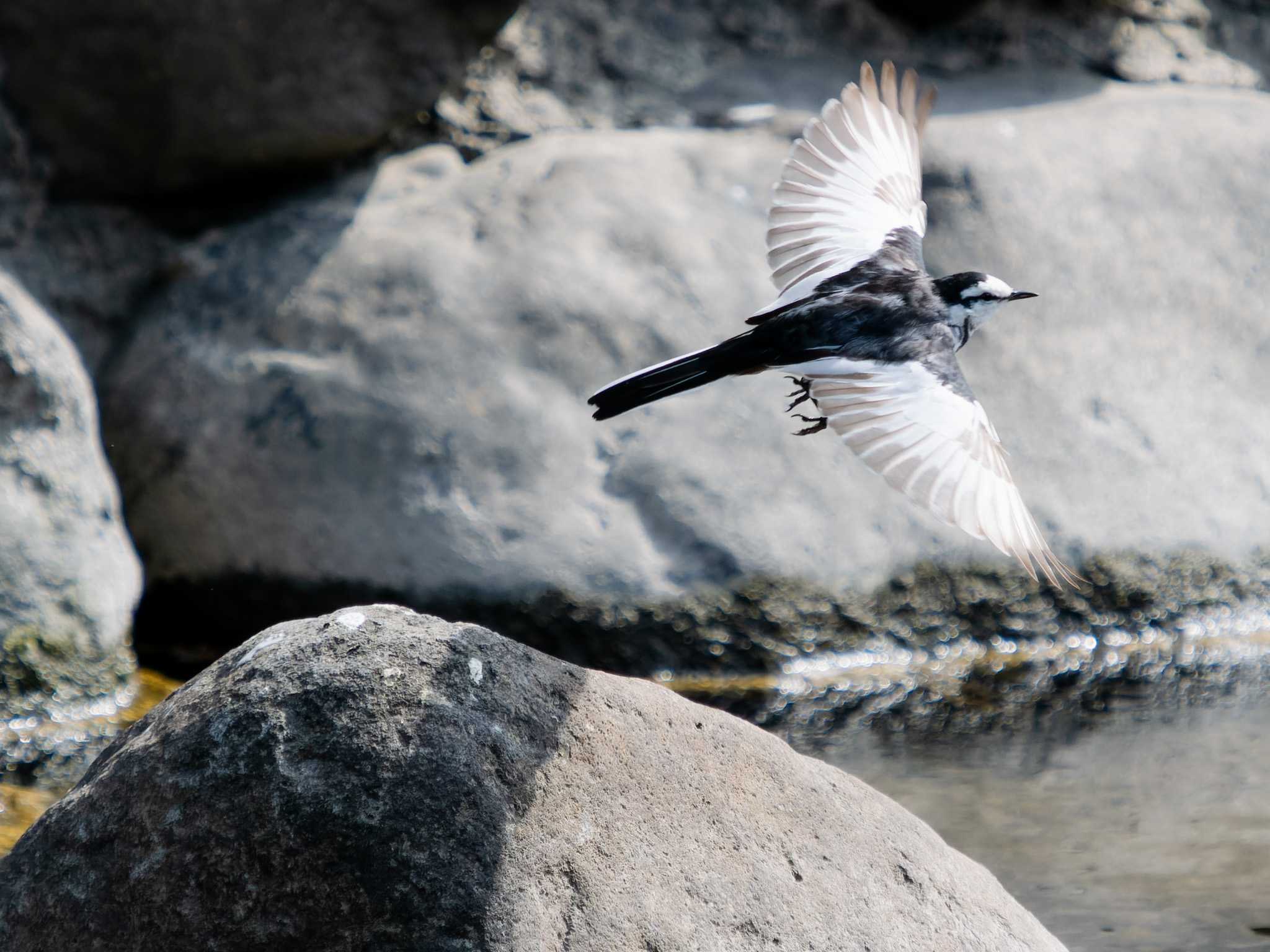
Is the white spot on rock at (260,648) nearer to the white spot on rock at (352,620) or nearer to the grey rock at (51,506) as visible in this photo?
the white spot on rock at (352,620)

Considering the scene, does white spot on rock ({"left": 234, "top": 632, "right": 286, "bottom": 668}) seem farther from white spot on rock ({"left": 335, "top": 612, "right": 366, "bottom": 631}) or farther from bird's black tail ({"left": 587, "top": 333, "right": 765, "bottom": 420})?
bird's black tail ({"left": 587, "top": 333, "right": 765, "bottom": 420})

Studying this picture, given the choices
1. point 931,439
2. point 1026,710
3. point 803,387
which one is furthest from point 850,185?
point 1026,710

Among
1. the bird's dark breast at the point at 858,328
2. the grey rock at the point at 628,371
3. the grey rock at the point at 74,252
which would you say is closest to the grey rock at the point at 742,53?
the grey rock at the point at 628,371

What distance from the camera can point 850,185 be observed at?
14.6 feet

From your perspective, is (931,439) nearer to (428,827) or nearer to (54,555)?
(428,827)

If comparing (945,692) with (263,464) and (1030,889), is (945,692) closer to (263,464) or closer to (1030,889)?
(1030,889)

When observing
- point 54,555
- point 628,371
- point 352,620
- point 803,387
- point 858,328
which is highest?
point 858,328

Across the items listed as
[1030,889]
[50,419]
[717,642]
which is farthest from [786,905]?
[50,419]

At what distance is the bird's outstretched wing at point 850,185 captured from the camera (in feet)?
14.2

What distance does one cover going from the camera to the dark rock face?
6.23 meters

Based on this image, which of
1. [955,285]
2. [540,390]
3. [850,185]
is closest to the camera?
[955,285]

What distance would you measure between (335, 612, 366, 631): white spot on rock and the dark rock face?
430 centimetres

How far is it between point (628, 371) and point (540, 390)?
36 cm

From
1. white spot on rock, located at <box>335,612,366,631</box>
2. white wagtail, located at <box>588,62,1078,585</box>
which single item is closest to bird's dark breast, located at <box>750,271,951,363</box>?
white wagtail, located at <box>588,62,1078,585</box>
